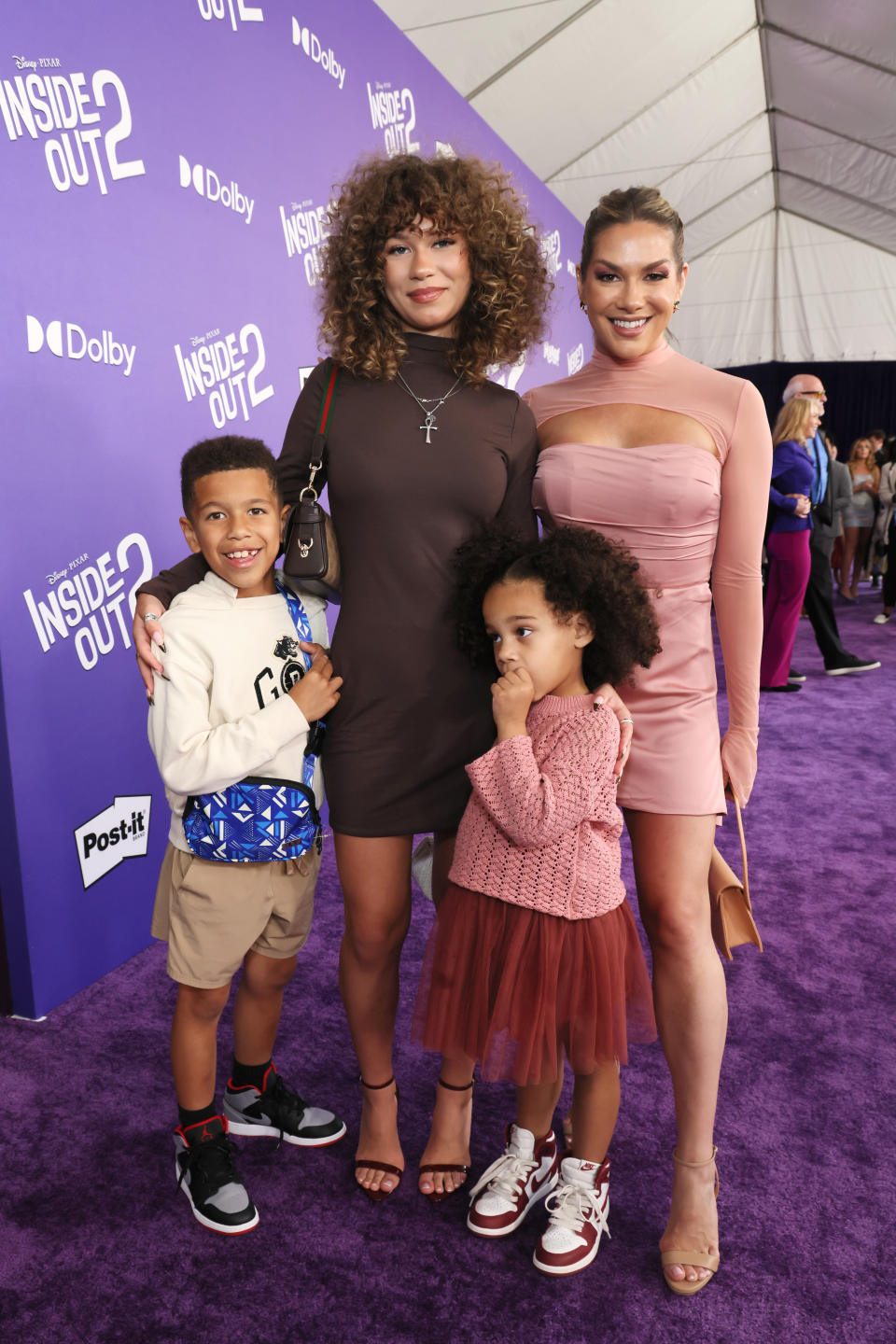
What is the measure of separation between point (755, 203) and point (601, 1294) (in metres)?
11.3

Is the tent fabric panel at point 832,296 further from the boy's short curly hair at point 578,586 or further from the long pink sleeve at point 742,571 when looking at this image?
the boy's short curly hair at point 578,586

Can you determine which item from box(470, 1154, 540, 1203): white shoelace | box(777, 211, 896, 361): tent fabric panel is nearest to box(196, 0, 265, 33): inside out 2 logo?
box(470, 1154, 540, 1203): white shoelace

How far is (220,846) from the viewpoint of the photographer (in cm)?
154

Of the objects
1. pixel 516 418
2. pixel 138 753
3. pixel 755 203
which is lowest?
pixel 138 753

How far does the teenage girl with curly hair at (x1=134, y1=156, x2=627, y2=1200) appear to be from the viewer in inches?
59.2

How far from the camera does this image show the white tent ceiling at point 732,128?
5.10 metres

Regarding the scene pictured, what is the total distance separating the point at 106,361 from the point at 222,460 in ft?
3.25

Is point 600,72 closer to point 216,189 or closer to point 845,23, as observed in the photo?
point 845,23

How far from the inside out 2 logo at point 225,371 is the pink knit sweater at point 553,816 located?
5.53 ft

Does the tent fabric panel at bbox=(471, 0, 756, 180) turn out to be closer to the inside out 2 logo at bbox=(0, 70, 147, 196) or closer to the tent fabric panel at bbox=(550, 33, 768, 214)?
the tent fabric panel at bbox=(550, 33, 768, 214)

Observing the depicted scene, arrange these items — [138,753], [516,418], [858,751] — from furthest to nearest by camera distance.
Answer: [858,751]
[138,753]
[516,418]

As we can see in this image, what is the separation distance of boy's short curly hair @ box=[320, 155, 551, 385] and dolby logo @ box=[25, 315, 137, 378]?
32.0 inches

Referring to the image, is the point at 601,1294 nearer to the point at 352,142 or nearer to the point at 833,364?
the point at 352,142

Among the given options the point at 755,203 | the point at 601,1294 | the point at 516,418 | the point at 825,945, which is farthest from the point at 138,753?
the point at 755,203
